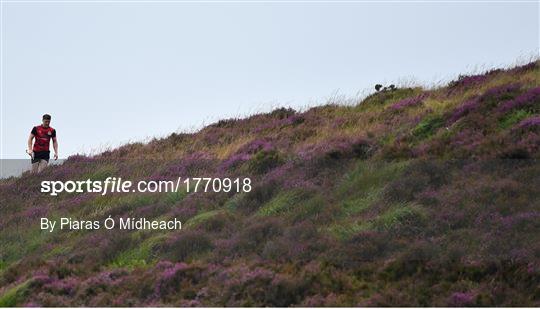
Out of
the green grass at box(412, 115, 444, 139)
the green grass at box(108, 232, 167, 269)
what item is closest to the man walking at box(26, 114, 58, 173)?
the green grass at box(108, 232, 167, 269)

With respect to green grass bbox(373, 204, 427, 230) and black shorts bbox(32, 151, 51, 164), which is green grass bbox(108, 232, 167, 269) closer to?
green grass bbox(373, 204, 427, 230)

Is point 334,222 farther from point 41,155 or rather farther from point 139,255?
point 41,155

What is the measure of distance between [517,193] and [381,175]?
3.56 metres

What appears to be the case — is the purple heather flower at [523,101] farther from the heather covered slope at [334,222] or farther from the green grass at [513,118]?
the green grass at [513,118]

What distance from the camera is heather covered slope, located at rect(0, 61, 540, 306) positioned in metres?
13.1

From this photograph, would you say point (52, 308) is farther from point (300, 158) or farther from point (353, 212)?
point (300, 158)

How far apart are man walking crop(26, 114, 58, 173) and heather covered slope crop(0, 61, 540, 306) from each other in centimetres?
117

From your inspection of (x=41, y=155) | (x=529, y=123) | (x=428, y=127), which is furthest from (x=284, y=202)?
(x=41, y=155)

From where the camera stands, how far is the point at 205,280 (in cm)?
1428

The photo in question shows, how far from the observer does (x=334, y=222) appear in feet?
52.9

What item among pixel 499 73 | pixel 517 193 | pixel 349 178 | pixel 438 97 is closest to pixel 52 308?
pixel 349 178

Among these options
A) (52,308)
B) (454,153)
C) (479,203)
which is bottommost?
(52,308)

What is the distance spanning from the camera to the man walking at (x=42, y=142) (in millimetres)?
24234

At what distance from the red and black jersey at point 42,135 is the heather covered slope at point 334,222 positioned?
5.11 feet
